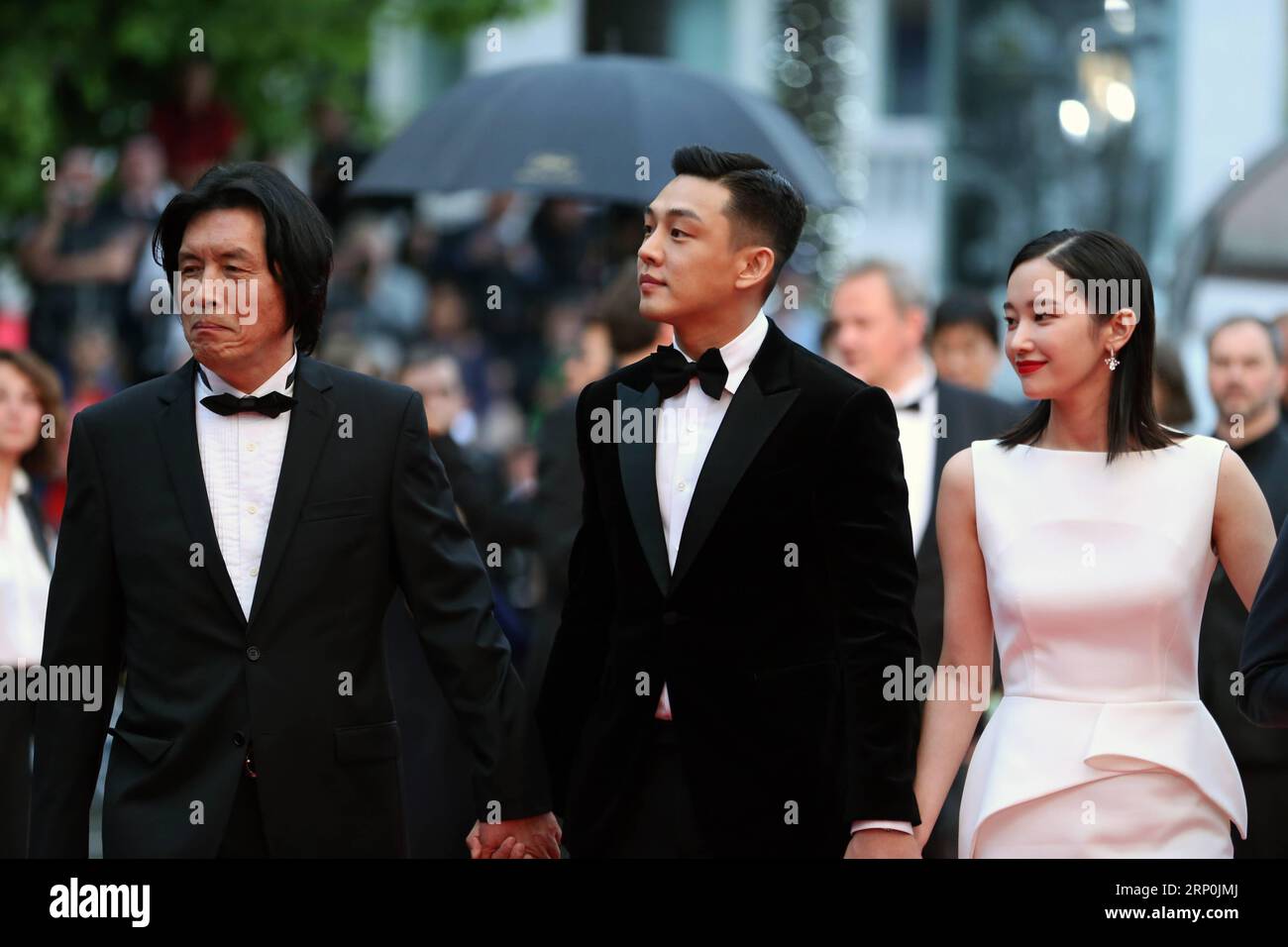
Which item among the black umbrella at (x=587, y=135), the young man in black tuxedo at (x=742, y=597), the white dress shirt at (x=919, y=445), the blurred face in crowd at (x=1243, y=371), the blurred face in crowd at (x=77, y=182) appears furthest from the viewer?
the blurred face in crowd at (x=77, y=182)

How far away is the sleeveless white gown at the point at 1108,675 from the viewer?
507 centimetres

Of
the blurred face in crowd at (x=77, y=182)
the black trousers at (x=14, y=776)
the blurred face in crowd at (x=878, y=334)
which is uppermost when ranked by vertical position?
Answer: the blurred face in crowd at (x=77, y=182)

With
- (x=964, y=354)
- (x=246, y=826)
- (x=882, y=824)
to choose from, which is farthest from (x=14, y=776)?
(x=964, y=354)

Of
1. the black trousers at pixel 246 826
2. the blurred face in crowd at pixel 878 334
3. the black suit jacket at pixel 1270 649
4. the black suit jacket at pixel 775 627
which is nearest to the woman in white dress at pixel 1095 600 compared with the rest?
the black suit jacket at pixel 775 627

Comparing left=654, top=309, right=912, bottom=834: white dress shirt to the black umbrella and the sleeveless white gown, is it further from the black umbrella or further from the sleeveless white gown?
the black umbrella

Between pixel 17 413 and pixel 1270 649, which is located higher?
pixel 17 413

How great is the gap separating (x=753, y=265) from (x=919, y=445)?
2572mm

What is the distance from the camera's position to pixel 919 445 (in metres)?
7.71

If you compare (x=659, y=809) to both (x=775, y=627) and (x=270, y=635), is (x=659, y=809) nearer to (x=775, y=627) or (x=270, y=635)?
(x=775, y=627)

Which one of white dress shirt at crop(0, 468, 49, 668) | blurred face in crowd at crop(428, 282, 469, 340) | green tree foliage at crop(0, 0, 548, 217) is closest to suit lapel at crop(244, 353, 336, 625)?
white dress shirt at crop(0, 468, 49, 668)

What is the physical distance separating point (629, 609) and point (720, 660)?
0.26 metres

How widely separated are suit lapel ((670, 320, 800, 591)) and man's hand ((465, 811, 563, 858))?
63 cm

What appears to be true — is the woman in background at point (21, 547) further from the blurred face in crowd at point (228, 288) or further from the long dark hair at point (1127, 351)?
the long dark hair at point (1127, 351)

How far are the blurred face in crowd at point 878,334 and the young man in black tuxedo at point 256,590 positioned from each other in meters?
3.13
